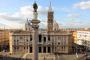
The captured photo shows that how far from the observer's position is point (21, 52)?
173ft

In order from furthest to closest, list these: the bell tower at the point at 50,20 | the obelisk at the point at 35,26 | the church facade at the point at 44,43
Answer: the bell tower at the point at 50,20, the church facade at the point at 44,43, the obelisk at the point at 35,26

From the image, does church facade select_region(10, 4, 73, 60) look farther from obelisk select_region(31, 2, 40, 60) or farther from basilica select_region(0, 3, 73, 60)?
obelisk select_region(31, 2, 40, 60)

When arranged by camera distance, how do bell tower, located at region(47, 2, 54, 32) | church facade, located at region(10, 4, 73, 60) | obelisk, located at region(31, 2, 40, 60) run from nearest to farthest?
obelisk, located at region(31, 2, 40, 60), church facade, located at region(10, 4, 73, 60), bell tower, located at region(47, 2, 54, 32)

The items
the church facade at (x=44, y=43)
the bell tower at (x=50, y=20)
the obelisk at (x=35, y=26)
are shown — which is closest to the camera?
the obelisk at (x=35, y=26)

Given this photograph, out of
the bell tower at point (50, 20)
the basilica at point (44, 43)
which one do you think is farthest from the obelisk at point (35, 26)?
the bell tower at point (50, 20)

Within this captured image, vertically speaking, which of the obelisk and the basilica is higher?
the obelisk

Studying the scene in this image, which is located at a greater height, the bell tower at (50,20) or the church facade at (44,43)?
the bell tower at (50,20)

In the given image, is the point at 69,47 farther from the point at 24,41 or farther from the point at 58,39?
the point at 24,41

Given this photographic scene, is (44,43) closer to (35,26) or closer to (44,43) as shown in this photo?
(44,43)

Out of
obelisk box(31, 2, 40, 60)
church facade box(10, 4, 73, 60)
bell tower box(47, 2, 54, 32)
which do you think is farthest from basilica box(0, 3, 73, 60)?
obelisk box(31, 2, 40, 60)

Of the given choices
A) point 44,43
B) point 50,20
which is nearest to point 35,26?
point 44,43

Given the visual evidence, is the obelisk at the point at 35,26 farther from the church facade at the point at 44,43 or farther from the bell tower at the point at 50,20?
the bell tower at the point at 50,20

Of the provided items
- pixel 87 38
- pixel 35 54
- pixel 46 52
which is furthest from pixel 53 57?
pixel 87 38

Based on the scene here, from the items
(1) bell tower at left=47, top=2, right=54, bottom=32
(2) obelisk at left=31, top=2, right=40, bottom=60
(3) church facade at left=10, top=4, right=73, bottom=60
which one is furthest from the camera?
(1) bell tower at left=47, top=2, right=54, bottom=32
